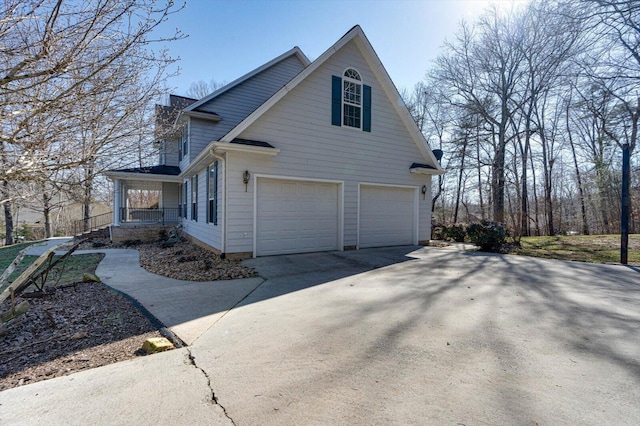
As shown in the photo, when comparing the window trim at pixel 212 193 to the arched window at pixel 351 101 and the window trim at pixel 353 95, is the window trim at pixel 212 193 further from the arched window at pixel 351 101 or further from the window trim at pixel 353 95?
the window trim at pixel 353 95

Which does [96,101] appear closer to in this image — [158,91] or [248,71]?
[158,91]

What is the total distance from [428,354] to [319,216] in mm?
6490

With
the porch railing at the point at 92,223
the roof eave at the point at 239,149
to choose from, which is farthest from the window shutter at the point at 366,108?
the porch railing at the point at 92,223

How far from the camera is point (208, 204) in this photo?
9336 millimetres

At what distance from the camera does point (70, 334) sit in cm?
343

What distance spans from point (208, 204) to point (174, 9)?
6524 mm

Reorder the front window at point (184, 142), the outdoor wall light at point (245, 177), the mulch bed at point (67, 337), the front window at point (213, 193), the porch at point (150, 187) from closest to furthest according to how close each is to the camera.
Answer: the mulch bed at point (67, 337) < the outdoor wall light at point (245, 177) < the front window at point (213, 193) < the front window at point (184, 142) < the porch at point (150, 187)

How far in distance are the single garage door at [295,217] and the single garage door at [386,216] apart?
119 centimetres

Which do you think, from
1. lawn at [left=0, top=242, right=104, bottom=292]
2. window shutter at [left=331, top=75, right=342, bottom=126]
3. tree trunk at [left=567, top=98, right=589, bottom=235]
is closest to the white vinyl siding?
window shutter at [left=331, top=75, right=342, bottom=126]

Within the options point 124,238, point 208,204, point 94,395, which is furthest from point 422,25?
point 124,238

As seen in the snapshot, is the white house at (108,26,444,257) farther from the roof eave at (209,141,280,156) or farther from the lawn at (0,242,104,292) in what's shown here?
the lawn at (0,242,104,292)

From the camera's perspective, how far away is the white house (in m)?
8.01

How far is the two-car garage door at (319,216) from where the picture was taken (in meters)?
8.43

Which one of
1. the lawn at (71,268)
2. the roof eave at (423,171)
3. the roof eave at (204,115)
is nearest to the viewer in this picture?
the lawn at (71,268)
